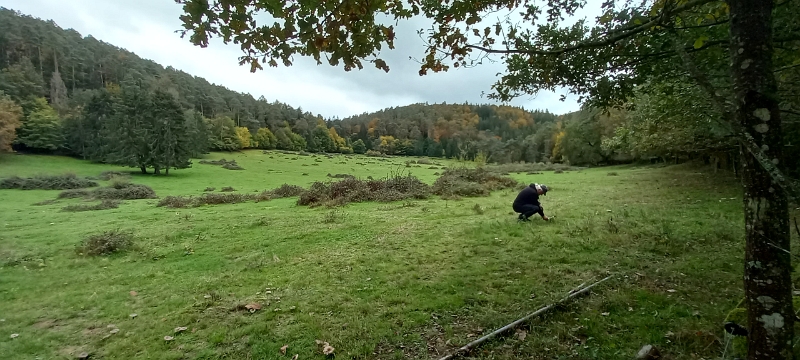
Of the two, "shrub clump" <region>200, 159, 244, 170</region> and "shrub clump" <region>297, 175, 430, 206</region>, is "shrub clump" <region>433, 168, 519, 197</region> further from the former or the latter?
"shrub clump" <region>200, 159, 244, 170</region>

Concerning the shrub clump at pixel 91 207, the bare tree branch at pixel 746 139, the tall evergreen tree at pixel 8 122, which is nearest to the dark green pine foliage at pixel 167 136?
the tall evergreen tree at pixel 8 122

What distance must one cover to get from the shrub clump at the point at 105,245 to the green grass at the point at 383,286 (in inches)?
13.6

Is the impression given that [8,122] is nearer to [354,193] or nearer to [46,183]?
[46,183]

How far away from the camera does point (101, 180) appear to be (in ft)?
117

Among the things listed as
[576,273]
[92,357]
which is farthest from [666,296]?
[92,357]

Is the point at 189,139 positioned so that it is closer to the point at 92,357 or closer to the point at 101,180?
the point at 101,180

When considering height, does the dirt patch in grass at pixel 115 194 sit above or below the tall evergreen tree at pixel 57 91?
below

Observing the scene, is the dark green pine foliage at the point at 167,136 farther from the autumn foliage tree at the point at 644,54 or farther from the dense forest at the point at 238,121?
the autumn foliage tree at the point at 644,54

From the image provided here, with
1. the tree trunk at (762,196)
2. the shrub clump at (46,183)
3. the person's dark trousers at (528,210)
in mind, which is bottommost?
the shrub clump at (46,183)

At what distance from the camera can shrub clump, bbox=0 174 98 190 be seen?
30.4m

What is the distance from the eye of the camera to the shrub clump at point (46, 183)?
3038 centimetres

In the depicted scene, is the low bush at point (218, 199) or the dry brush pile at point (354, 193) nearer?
the dry brush pile at point (354, 193)

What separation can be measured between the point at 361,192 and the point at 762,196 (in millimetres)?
19796

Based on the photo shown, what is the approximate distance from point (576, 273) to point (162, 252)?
10822 mm
